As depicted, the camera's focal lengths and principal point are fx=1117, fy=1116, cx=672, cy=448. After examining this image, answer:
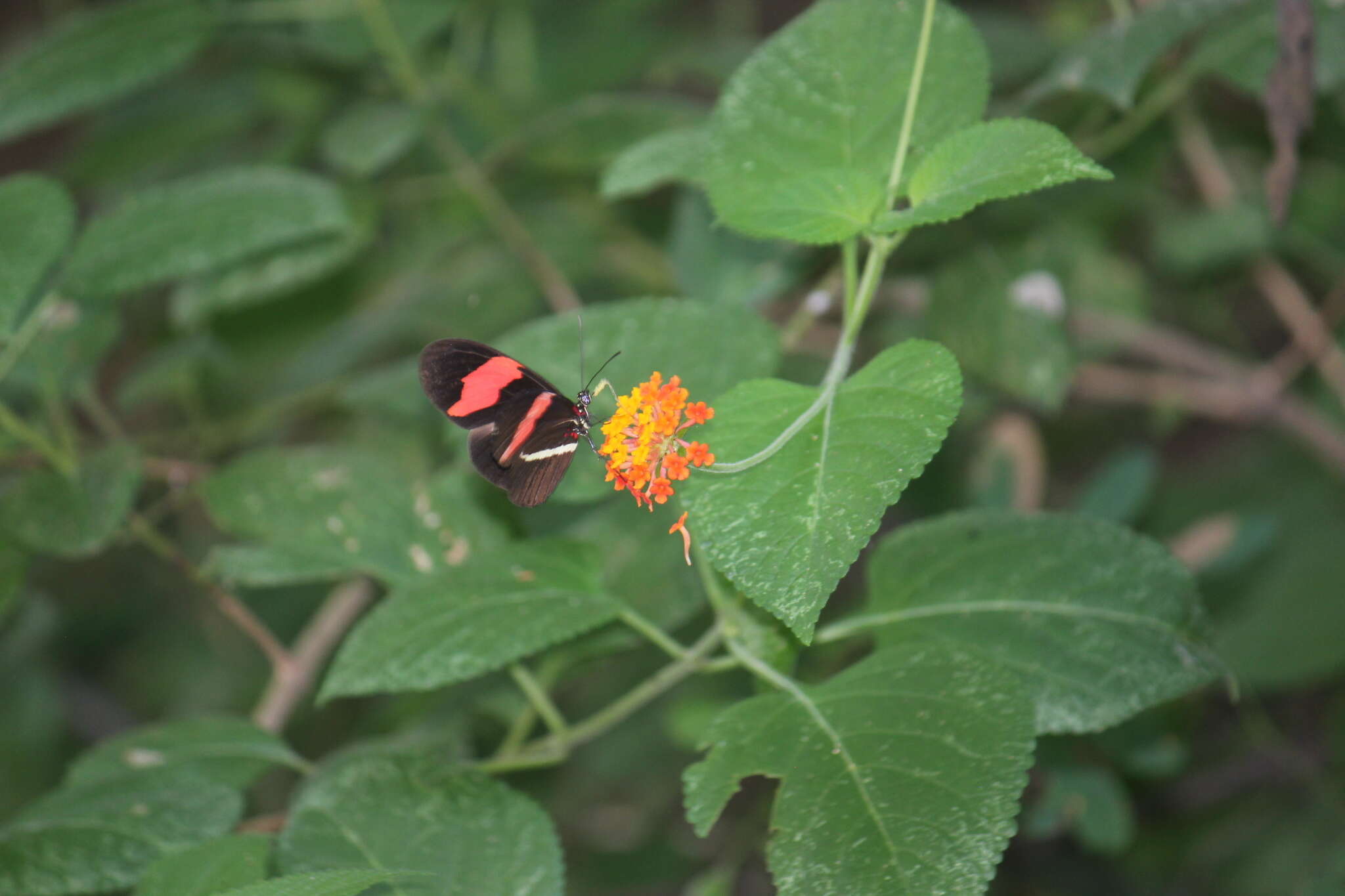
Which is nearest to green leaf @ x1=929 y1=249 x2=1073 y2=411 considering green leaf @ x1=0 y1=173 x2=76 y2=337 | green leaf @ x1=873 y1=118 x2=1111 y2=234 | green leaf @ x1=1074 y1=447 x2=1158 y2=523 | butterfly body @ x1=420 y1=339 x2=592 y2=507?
green leaf @ x1=1074 y1=447 x2=1158 y2=523

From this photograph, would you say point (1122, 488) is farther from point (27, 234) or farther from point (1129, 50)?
point (27, 234)

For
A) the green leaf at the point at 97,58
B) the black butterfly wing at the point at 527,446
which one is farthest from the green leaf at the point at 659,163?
the green leaf at the point at 97,58

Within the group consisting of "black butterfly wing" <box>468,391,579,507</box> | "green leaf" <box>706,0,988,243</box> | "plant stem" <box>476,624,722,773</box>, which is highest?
"green leaf" <box>706,0,988,243</box>

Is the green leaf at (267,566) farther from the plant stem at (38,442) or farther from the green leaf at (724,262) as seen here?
the green leaf at (724,262)

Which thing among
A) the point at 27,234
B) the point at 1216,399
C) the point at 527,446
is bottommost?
the point at 1216,399

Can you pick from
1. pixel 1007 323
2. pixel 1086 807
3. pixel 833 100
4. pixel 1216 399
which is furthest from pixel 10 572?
pixel 1216 399

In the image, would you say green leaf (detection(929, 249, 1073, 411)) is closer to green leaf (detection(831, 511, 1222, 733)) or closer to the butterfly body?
green leaf (detection(831, 511, 1222, 733))

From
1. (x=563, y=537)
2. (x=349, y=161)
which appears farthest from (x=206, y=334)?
(x=563, y=537)
